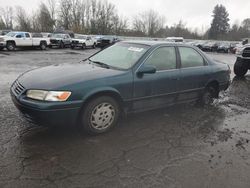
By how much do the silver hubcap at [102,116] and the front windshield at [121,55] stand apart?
2.72ft

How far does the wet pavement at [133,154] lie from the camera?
3.10 meters

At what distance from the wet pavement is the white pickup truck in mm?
19145

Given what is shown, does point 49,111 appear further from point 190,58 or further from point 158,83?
point 190,58

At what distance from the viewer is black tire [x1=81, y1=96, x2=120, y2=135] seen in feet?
13.5

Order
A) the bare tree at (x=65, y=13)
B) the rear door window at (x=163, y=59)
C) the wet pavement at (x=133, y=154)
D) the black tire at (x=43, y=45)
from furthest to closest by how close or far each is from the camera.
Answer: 1. the bare tree at (x=65, y=13)
2. the black tire at (x=43, y=45)
3. the rear door window at (x=163, y=59)
4. the wet pavement at (x=133, y=154)

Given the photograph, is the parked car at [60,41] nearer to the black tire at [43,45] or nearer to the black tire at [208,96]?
the black tire at [43,45]

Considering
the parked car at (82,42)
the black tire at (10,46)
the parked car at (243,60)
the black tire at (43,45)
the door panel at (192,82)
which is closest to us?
the door panel at (192,82)

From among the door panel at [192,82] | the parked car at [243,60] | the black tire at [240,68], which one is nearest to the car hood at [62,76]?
the door panel at [192,82]

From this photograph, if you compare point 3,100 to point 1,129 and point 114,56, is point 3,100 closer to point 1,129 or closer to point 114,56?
point 1,129

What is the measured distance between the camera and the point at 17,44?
23.5 metres

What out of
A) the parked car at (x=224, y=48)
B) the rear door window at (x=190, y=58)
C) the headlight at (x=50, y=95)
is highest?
the rear door window at (x=190, y=58)

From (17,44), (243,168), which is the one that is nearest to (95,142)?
(243,168)

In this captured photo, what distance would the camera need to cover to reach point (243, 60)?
1151 centimetres

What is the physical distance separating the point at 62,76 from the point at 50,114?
Answer: 27.8 inches
